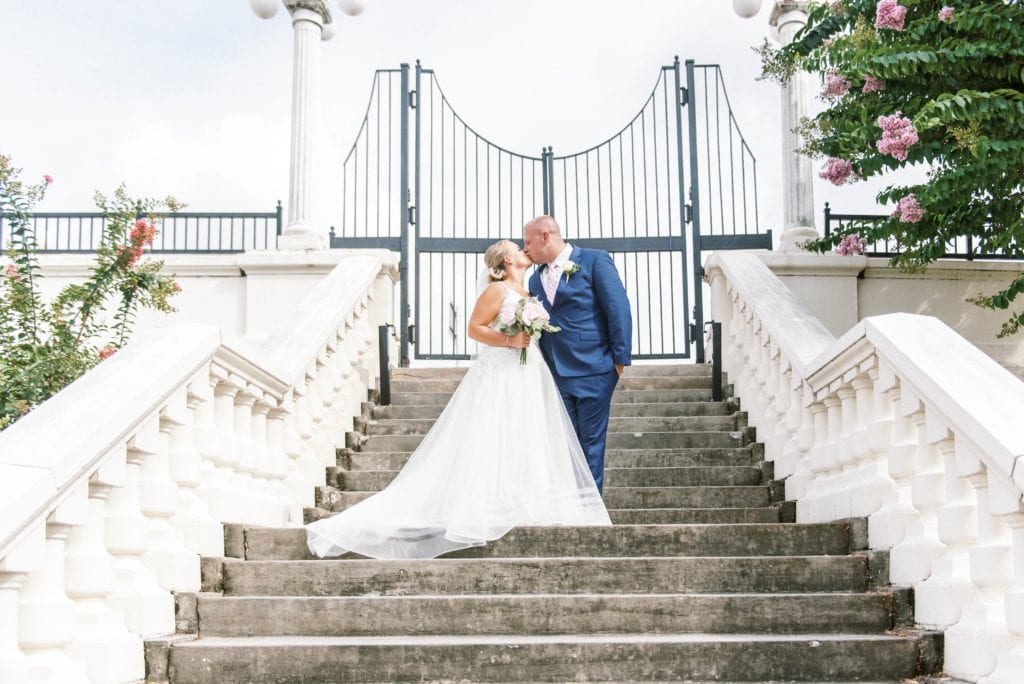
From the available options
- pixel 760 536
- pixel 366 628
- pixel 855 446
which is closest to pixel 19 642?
pixel 366 628

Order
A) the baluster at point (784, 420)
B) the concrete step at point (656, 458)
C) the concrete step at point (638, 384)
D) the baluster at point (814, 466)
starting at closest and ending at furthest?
1. the baluster at point (814, 466)
2. the baluster at point (784, 420)
3. the concrete step at point (656, 458)
4. the concrete step at point (638, 384)

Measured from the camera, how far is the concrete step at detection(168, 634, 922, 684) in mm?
3832

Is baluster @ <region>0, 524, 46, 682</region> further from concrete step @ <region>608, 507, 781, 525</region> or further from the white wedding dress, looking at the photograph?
concrete step @ <region>608, 507, 781, 525</region>

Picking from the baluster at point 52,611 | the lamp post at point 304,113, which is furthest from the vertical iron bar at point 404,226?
the baluster at point 52,611

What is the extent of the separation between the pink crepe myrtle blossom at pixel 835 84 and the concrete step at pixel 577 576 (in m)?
3.76

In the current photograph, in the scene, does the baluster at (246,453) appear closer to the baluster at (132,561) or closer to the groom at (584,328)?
the baluster at (132,561)

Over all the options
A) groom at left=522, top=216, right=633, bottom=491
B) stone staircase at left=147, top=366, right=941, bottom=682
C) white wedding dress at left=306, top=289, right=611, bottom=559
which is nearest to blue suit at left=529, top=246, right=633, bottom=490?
groom at left=522, top=216, right=633, bottom=491

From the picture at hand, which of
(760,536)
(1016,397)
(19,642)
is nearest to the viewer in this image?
(19,642)

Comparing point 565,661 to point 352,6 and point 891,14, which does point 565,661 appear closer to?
point 891,14

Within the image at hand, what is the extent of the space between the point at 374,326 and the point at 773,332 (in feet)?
11.5

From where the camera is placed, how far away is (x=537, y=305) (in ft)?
18.6

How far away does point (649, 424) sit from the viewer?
735 cm

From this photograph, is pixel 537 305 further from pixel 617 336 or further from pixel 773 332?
pixel 773 332

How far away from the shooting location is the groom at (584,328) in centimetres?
578
